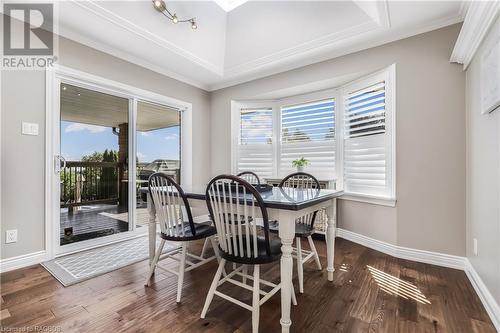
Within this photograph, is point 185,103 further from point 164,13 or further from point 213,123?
point 164,13

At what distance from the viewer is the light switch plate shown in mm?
2357

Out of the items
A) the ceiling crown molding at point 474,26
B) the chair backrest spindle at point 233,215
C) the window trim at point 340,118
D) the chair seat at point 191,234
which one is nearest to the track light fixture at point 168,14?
the window trim at point 340,118

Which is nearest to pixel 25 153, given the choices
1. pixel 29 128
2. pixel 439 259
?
pixel 29 128

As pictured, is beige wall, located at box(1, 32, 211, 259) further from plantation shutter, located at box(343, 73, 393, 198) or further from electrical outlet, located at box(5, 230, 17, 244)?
plantation shutter, located at box(343, 73, 393, 198)

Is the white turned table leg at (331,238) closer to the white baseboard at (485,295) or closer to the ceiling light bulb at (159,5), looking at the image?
the white baseboard at (485,295)

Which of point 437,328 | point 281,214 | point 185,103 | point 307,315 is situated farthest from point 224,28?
A: point 437,328

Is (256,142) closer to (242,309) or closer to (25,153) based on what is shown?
(242,309)

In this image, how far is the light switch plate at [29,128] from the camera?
2.36 meters

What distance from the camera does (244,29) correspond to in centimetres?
313

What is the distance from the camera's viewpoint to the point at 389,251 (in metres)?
2.69

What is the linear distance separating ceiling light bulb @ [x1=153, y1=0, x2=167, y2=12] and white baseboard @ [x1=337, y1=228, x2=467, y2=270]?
3.50m

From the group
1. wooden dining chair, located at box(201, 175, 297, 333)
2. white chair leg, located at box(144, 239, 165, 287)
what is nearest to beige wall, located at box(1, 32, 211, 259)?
white chair leg, located at box(144, 239, 165, 287)

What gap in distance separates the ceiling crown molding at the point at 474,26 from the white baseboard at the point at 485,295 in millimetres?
1860

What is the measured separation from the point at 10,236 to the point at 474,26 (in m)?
4.32
